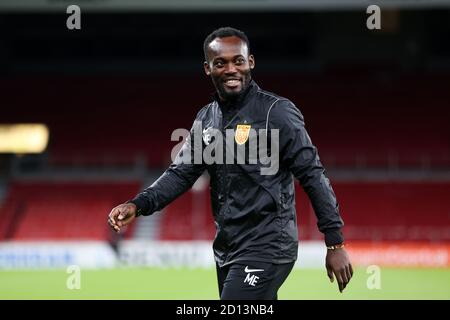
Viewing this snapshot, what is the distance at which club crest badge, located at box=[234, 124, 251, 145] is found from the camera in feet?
15.9

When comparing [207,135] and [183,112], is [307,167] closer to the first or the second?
[207,135]

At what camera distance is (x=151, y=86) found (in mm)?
28562

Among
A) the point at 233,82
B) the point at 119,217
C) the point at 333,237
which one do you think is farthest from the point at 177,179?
the point at 333,237

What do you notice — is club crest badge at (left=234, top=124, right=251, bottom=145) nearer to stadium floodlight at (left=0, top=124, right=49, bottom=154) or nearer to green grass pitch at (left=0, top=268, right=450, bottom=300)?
green grass pitch at (left=0, top=268, right=450, bottom=300)

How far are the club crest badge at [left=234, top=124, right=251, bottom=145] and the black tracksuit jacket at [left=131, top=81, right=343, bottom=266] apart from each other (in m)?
0.03

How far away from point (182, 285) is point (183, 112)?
42.4 ft

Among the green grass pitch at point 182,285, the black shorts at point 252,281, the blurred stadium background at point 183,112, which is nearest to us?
the black shorts at point 252,281

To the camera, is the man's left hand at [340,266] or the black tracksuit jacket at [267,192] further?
the black tracksuit jacket at [267,192]

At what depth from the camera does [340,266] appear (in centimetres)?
462

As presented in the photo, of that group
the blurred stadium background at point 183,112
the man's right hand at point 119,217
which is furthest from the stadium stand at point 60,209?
the man's right hand at point 119,217

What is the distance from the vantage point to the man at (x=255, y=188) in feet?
15.6

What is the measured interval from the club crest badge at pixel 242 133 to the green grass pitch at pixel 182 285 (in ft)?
26.5

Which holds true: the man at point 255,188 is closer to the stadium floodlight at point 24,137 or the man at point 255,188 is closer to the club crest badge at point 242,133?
the club crest badge at point 242,133

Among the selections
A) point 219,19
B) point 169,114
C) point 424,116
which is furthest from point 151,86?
point 424,116
